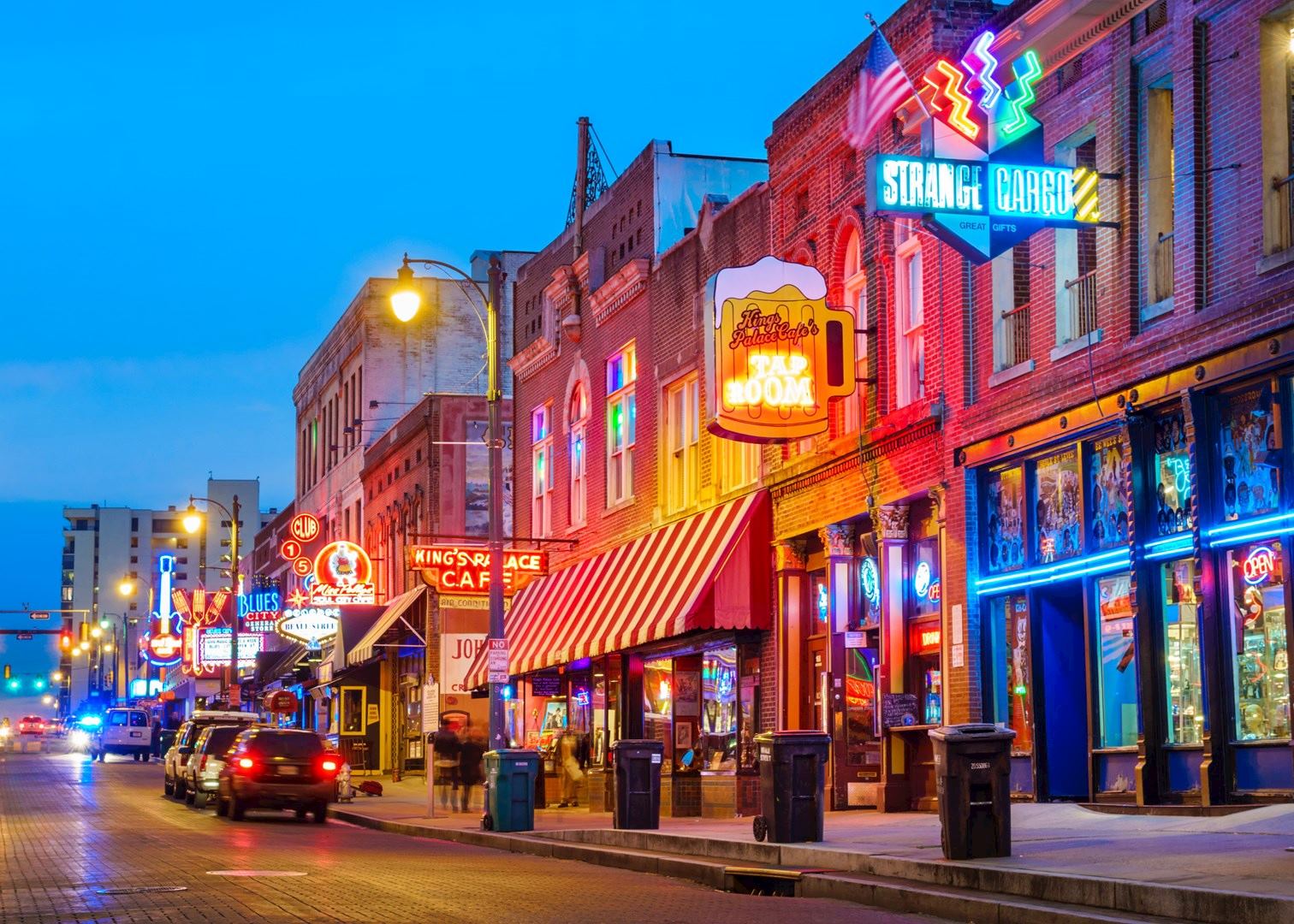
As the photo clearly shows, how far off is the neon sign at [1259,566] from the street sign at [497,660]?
479 inches

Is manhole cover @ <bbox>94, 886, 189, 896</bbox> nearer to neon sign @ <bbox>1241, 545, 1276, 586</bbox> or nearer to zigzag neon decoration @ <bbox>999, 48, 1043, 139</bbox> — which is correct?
neon sign @ <bbox>1241, 545, 1276, 586</bbox>

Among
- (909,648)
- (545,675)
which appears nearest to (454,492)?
(545,675)

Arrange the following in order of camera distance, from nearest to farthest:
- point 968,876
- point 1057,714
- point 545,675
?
point 968,876, point 1057,714, point 545,675

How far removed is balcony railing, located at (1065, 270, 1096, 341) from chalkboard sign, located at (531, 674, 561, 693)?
20.1 metres

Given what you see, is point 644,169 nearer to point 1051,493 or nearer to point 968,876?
point 1051,493

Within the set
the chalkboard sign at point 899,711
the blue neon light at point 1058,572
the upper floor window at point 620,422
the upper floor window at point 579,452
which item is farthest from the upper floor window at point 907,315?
the upper floor window at point 579,452

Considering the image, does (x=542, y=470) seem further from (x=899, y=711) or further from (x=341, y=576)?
(x=899, y=711)

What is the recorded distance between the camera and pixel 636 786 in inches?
910

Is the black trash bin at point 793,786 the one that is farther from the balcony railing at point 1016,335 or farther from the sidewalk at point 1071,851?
the balcony railing at point 1016,335

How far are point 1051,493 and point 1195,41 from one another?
5.35 m

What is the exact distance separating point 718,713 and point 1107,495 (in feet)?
41.0

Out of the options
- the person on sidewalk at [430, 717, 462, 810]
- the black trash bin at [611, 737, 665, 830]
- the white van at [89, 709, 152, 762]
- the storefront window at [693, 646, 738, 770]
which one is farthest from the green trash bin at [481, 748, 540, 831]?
the white van at [89, 709, 152, 762]

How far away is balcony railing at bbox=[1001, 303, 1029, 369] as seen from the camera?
22375mm

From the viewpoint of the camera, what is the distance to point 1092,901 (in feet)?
42.8
